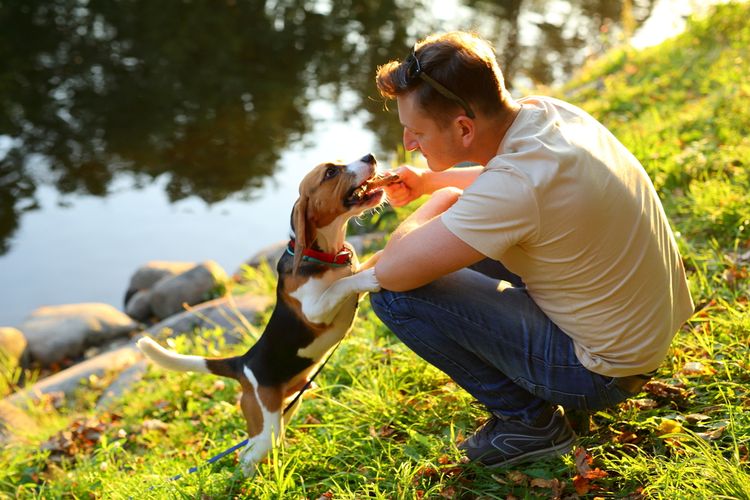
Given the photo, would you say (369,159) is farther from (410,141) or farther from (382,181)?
(410,141)

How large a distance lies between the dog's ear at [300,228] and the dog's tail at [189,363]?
0.71 meters

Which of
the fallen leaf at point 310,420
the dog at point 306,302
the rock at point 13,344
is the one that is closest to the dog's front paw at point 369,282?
the dog at point 306,302

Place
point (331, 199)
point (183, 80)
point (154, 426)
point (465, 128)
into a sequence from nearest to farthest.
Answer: point (465, 128)
point (331, 199)
point (154, 426)
point (183, 80)

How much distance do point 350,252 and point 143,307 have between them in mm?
5841

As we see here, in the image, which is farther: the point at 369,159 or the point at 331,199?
the point at 369,159

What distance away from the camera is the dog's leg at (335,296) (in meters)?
3.10

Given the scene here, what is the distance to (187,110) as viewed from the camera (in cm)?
1335

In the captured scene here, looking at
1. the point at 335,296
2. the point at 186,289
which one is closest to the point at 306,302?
the point at 335,296

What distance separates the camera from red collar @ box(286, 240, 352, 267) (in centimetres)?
331

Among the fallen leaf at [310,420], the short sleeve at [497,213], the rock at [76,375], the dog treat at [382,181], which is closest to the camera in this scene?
the short sleeve at [497,213]

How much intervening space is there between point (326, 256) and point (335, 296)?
0.76ft

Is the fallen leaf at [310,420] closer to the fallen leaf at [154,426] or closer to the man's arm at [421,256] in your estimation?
the fallen leaf at [154,426]

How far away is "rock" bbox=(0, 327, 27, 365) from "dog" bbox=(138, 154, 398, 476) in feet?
15.5

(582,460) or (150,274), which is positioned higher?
(582,460)
